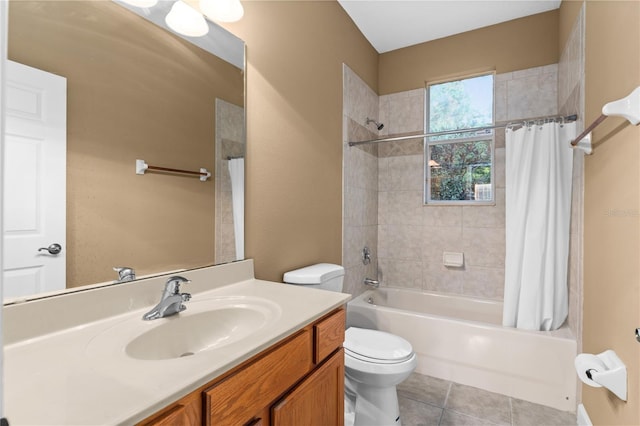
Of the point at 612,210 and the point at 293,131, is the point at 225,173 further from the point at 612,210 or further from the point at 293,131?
the point at 612,210

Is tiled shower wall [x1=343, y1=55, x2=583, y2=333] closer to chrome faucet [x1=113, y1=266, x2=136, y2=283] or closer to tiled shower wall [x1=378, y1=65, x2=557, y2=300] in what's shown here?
tiled shower wall [x1=378, y1=65, x2=557, y2=300]

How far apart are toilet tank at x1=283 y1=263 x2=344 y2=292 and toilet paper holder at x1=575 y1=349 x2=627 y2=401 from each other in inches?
45.0

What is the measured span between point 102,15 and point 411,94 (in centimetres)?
257

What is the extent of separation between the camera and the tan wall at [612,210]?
1.09m

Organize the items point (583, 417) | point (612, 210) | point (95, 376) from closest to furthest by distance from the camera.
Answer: point (95, 376), point (612, 210), point (583, 417)

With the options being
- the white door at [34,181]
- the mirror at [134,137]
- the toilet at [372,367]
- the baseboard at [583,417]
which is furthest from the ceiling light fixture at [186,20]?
the baseboard at [583,417]

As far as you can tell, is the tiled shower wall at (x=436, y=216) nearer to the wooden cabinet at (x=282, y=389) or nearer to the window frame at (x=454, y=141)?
the window frame at (x=454, y=141)

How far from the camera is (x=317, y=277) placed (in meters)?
1.67

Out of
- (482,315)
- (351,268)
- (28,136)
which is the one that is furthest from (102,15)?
(482,315)

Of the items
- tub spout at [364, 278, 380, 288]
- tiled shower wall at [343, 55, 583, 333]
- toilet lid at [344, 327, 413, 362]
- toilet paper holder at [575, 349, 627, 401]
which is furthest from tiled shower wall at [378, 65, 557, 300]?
toilet paper holder at [575, 349, 627, 401]

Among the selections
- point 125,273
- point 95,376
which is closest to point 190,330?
point 125,273

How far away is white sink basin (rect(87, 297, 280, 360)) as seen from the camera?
2.68ft

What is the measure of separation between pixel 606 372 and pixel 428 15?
8.44ft

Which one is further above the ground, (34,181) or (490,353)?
(34,181)
